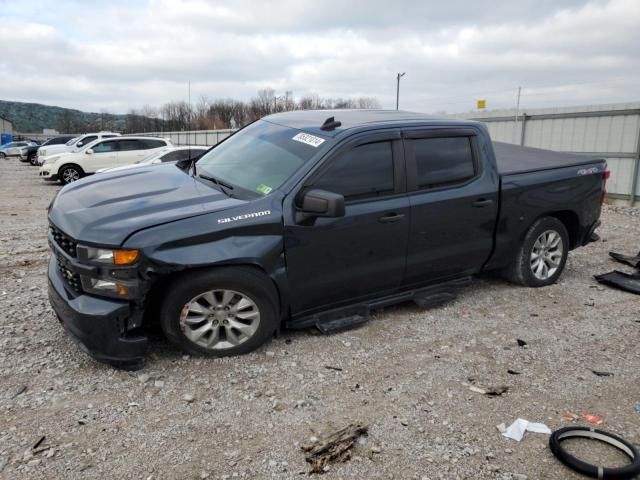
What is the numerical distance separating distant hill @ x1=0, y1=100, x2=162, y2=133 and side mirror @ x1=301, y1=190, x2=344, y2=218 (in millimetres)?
111414

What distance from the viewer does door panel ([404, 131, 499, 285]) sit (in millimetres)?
4383

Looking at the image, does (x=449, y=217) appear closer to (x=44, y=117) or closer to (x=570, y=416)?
(x=570, y=416)

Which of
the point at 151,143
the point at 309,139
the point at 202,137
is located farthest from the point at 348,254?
the point at 202,137

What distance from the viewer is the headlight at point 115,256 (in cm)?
325

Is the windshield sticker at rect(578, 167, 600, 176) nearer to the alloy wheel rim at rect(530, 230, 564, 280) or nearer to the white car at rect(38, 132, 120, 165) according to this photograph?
the alloy wheel rim at rect(530, 230, 564, 280)

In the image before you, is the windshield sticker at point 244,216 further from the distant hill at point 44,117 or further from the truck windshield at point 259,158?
the distant hill at point 44,117

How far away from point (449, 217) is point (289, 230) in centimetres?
164

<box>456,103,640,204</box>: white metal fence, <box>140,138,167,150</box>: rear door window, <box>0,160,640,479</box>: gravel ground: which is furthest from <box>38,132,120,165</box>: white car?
<box>0,160,640,479</box>: gravel ground

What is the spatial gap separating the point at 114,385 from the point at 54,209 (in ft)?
4.82

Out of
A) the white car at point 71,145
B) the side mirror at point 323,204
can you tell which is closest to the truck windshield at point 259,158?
the side mirror at point 323,204

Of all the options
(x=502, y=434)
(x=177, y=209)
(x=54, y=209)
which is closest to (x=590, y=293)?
(x=502, y=434)

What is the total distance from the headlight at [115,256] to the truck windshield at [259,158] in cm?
106

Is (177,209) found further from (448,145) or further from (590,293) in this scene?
(590,293)

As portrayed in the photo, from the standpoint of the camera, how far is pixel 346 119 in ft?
14.8
